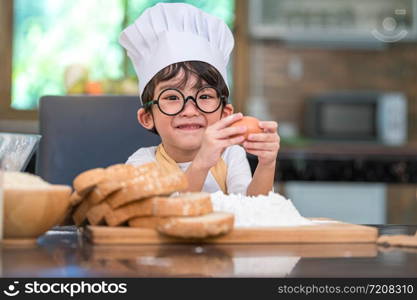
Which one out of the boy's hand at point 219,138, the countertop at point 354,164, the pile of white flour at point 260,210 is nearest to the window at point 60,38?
the countertop at point 354,164

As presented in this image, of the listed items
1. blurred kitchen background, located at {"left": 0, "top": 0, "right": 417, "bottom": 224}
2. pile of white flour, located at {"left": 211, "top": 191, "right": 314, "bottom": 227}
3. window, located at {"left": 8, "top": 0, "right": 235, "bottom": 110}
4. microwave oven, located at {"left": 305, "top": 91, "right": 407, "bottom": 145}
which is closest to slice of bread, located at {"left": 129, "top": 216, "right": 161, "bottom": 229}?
pile of white flour, located at {"left": 211, "top": 191, "right": 314, "bottom": 227}

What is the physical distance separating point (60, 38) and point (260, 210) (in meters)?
4.22

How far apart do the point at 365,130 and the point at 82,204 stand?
3.73 m

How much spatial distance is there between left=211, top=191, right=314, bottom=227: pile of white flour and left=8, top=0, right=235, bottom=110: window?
4.02 m

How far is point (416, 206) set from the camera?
4215mm

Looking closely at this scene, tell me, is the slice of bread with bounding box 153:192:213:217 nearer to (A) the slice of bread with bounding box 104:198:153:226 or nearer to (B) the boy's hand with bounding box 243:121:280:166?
(A) the slice of bread with bounding box 104:198:153:226

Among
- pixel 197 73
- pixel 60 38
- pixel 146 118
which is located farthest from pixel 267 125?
pixel 60 38

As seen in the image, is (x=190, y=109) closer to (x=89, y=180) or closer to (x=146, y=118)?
(x=146, y=118)

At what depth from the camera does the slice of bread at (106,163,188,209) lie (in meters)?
0.93

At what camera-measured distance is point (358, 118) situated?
181 inches

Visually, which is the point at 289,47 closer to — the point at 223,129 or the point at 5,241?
the point at 223,129

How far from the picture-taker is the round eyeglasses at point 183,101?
1.59m

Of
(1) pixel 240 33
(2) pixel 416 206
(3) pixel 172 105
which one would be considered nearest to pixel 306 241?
(3) pixel 172 105

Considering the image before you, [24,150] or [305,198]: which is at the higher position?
[24,150]
